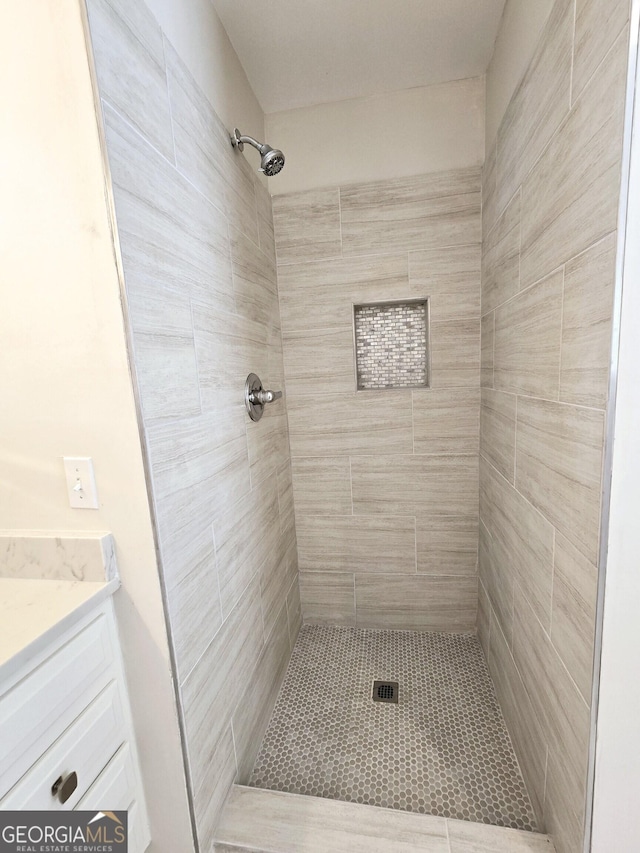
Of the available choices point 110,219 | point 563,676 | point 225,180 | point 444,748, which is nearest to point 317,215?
point 225,180

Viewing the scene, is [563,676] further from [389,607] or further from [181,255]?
[181,255]

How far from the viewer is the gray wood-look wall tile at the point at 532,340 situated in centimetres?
96

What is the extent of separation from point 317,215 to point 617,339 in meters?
1.45

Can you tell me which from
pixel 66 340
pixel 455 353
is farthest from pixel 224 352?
pixel 455 353

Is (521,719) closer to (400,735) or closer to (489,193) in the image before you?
(400,735)

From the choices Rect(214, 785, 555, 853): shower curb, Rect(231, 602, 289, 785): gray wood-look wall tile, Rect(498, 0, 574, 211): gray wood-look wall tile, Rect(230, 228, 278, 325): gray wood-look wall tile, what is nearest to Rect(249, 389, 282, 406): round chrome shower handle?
Rect(230, 228, 278, 325): gray wood-look wall tile

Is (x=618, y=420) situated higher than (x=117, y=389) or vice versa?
(x=117, y=389)

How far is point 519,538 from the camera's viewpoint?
A: 125 cm

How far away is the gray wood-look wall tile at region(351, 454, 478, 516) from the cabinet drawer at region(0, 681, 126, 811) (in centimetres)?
128

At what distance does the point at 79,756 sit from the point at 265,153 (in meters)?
1.71

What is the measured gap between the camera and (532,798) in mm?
A: 1163

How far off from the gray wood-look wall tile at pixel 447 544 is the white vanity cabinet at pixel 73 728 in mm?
1396

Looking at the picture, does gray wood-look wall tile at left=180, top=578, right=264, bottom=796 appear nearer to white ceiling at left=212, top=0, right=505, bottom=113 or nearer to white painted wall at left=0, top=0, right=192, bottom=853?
white painted wall at left=0, top=0, right=192, bottom=853

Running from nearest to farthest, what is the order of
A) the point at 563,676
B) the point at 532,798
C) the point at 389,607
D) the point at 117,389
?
the point at 117,389 → the point at 563,676 → the point at 532,798 → the point at 389,607
